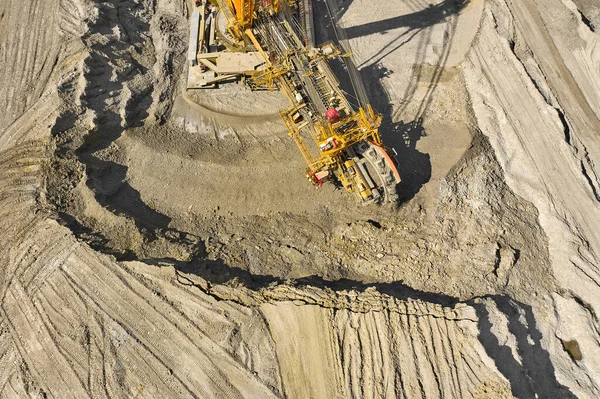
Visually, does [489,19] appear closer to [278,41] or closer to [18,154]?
[278,41]

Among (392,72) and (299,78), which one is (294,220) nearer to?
(299,78)

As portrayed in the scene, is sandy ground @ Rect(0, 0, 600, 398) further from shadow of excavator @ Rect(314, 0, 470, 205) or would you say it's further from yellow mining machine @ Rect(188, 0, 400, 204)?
yellow mining machine @ Rect(188, 0, 400, 204)

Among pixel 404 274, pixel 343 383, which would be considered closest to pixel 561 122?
pixel 404 274

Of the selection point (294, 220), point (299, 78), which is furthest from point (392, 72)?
point (294, 220)

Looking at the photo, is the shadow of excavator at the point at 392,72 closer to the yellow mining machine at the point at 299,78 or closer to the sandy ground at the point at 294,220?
the sandy ground at the point at 294,220

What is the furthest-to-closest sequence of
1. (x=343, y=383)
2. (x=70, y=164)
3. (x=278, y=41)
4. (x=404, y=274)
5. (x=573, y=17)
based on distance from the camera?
(x=573, y=17), (x=278, y=41), (x=70, y=164), (x=404, y=274), (x=343, y=383)
